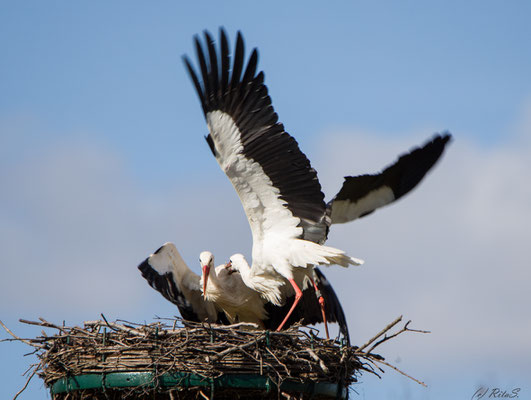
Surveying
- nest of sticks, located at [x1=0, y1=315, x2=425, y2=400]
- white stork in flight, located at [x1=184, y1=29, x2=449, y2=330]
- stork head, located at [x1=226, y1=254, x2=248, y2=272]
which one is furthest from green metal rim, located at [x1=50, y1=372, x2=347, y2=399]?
stork head, located at [x1=226, y1=254, x2=248, y2=272]

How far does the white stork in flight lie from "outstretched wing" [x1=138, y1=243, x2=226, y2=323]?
119 cm

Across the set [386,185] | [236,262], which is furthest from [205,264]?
[386,185]

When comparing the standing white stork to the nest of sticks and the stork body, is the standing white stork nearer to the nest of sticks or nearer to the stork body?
the stork body

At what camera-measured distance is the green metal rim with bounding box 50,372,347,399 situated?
759 centimetres

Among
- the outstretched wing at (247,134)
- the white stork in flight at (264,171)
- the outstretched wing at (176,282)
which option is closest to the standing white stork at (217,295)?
the outstretched wing at (176,282)

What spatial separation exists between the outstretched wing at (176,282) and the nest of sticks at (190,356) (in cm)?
246

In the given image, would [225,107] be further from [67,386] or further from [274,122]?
[67,386]

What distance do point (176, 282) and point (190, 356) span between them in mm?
3397

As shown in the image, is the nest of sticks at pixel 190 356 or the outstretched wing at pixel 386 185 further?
the outstretched wing at pixel 386 185

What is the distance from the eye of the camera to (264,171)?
377 inches

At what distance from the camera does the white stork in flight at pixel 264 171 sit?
9.50m

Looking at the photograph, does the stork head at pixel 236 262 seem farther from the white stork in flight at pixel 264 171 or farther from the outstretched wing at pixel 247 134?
the outstretched wing at pixel 247 134

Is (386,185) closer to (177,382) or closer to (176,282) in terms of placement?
(176,282)

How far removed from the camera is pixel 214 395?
300 inches
